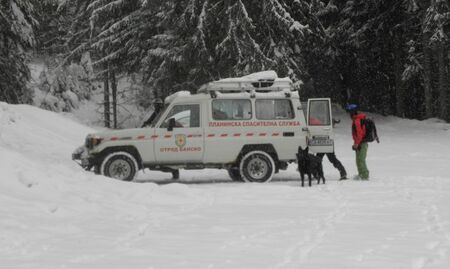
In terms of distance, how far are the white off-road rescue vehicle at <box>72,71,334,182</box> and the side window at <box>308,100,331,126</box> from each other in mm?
24

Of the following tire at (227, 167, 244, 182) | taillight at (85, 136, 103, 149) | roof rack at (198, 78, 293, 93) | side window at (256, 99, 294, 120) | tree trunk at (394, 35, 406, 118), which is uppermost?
tree trunk at (394, 35, 406, 118)

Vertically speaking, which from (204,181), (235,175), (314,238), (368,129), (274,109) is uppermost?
(274,109)

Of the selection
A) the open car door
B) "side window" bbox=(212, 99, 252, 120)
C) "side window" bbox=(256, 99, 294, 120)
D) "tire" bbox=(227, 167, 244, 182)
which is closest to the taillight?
"side window" bbox=(212, 99, 252, 120)

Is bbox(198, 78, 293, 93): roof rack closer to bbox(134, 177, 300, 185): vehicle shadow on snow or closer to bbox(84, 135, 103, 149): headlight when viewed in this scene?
bbox(134, 177, 300, 185): vehicle shadow on snow

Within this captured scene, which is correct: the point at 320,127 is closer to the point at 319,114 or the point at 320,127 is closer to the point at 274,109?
the point at 319,114

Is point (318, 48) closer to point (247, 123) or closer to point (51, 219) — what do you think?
point (247, 123)

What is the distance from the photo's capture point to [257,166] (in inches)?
616

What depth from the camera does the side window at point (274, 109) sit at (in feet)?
51.8

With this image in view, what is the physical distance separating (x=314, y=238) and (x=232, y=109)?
7.62 meters

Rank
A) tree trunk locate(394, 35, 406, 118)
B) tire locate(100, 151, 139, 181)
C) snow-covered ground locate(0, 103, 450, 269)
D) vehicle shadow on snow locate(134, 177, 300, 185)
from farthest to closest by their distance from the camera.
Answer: tree trunk locate(394, 35, 406, 118) < vehicle shadow on snow locate(134, 177, 300, 185) < tire locate(100, 151, 139, 181) < snow-covered ground locate(0, 103, 450, 269)

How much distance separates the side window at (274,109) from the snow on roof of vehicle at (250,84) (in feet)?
1.07

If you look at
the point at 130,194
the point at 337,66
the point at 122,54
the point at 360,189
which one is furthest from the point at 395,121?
the point at 130,194

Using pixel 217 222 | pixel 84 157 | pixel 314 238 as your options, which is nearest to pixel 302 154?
pixel 84 157

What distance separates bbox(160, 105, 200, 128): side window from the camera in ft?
50.8
